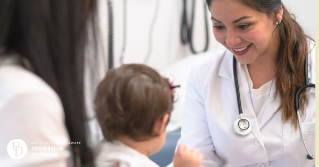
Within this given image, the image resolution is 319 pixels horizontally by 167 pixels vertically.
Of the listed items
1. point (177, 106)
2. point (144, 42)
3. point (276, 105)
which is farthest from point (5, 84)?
point (144, 42)

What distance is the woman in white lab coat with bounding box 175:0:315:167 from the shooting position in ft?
3.67

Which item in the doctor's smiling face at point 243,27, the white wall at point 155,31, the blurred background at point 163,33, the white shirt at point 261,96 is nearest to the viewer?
the doctor's smiling face at point 243,27

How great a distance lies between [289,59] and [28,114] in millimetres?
939

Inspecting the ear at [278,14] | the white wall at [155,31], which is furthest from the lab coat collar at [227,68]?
the white wall at [155,31]

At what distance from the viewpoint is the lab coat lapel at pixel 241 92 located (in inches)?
46.3

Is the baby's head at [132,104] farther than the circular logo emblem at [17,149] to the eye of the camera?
Yes

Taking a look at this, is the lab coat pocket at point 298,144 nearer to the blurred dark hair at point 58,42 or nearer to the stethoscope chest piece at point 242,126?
the stethoscope chest piece at point 242,126

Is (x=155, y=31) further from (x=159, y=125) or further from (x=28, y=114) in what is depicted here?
(x=28, y=114)

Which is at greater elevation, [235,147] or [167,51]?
[167,51]

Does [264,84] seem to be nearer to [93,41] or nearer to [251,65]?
[251,65]

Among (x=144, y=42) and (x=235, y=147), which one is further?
(x=144, y=42)

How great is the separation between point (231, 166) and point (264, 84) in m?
0.32

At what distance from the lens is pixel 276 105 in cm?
118

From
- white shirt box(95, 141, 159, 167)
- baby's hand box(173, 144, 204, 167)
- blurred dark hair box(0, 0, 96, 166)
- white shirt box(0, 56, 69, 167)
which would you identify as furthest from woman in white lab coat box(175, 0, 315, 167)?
white shirt box(0, 56, 69, 167)
